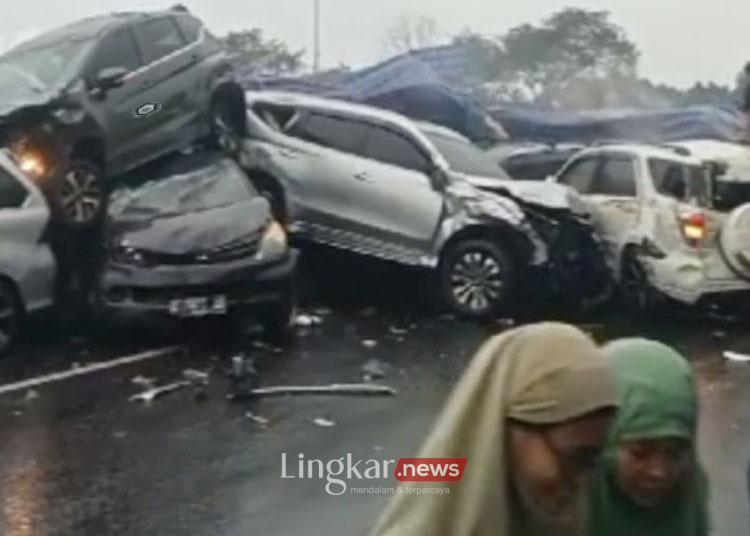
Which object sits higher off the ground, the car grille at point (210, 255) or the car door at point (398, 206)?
the car grille at point (210, 255)

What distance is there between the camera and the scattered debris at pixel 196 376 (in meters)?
11.2

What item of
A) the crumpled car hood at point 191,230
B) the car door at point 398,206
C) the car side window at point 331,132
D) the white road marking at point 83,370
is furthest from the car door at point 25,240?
the car door at point 398,206

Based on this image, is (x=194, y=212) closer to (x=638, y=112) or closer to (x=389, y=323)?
(x=389, y=323)

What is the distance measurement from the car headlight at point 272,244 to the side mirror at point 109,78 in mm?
2226

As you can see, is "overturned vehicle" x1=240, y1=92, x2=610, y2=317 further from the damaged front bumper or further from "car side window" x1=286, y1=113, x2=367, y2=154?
the damaged front bumper

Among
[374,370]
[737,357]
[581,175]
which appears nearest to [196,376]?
[374,370]

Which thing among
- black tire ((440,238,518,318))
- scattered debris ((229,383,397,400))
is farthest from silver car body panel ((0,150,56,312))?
black tire ((440,238,518,318))

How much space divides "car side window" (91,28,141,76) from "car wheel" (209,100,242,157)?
108cm

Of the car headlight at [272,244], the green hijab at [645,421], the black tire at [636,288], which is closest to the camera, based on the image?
the green hijab at [645,421]

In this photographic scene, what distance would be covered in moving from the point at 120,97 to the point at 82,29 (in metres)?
1.04

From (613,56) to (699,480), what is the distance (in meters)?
24.9

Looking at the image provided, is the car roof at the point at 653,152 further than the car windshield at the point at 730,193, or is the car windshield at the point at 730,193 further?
the car roof at the point at 653,152

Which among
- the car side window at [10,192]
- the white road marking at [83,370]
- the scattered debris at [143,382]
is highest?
the car side window at [10,192]

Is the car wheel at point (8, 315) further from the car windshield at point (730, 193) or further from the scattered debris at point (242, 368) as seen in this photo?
the car windshield at point (730, 193)
